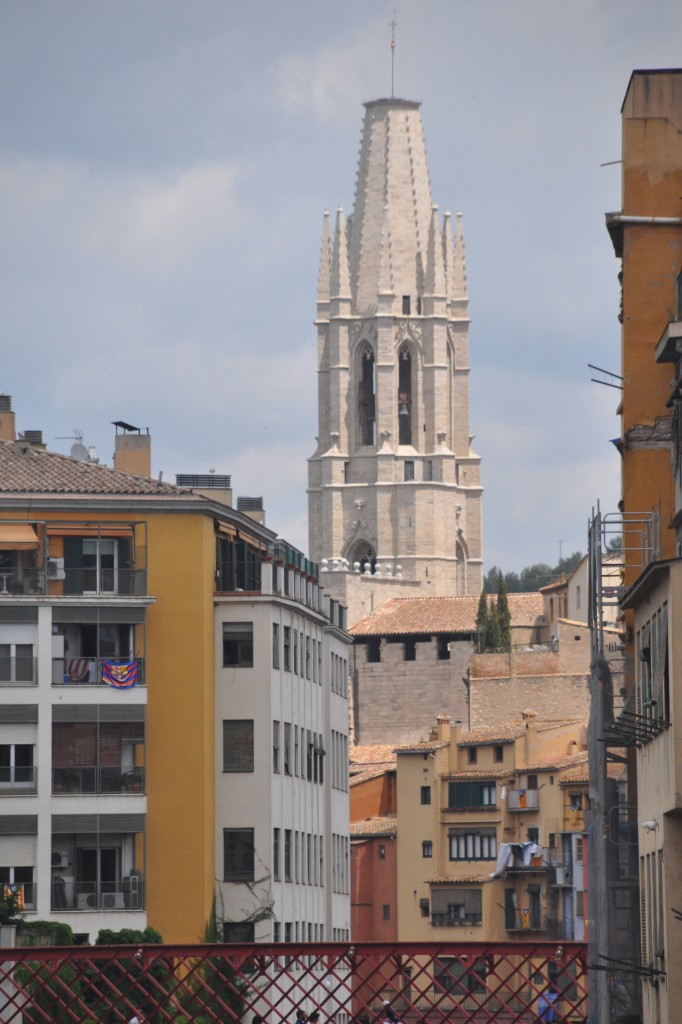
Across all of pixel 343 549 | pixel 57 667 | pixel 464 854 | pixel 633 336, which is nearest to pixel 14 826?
pixel 57 667

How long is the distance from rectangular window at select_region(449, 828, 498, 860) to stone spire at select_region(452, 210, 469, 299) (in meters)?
90.7

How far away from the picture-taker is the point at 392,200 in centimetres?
19162

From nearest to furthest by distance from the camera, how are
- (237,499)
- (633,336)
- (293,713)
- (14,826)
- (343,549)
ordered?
1. (633,336)
2. (14,826)
3. (293,713)
4. (237,499)
5. (343,549)

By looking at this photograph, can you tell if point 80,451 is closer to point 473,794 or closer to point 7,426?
point 7,426

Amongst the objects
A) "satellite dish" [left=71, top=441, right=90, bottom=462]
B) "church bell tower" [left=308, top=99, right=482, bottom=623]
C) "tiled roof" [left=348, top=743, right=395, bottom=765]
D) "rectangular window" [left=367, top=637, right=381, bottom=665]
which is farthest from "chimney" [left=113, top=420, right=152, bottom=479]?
"church bell tower" [left=308, top=99, right=482, bottom=623]

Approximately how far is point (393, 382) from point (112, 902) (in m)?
135

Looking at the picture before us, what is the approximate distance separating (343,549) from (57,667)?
130 meters

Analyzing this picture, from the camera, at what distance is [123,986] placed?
197ft

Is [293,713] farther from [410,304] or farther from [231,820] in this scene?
[410,304]

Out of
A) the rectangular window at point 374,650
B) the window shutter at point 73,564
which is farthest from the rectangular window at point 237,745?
the rectangular window at point 374,650

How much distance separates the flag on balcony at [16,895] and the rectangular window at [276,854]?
6682 millimetres

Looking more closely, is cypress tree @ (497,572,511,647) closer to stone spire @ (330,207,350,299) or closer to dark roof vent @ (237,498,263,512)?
stone spire @ (330,207,350,299)

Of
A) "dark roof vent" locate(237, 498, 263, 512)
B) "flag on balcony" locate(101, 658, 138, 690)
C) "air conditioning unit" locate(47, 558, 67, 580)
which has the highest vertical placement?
"dark roof vent" locate(237, 498, 263, 512)

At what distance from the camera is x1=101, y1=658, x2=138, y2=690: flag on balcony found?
200ft
